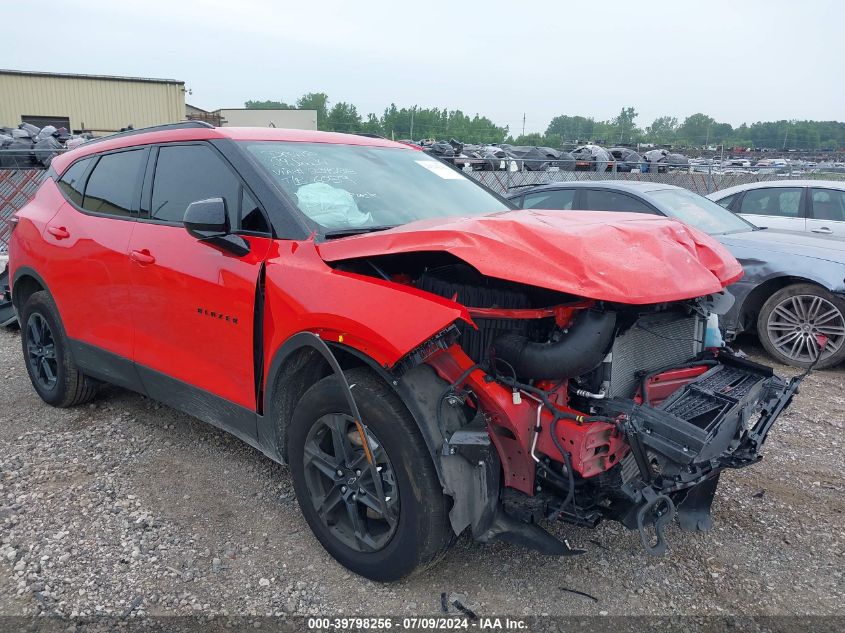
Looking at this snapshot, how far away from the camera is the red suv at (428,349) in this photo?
2371 millimetres

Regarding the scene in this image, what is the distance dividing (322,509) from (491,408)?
3.16ft

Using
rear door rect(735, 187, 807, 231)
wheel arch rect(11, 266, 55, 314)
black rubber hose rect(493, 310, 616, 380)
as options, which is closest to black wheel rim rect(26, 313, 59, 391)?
wheel arch rect(11, 266, 55, 314)

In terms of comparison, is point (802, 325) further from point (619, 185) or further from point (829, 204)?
point (829, 204)

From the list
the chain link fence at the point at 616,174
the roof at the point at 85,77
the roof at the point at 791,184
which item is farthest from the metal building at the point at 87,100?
the roof at the point at 791,184

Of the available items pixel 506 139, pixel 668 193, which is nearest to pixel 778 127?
pixel 506 139

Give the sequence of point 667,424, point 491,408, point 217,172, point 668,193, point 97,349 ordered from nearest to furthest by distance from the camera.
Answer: point 667,424, point 491,408, point 217,172, point 97,349, point 668,193

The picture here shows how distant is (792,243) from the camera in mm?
6152

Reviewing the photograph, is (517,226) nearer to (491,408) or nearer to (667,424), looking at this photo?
(491,408)

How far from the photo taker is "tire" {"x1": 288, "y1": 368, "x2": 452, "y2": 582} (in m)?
2.48

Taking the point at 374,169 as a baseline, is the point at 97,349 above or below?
below

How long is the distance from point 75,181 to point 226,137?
1709 millimetres

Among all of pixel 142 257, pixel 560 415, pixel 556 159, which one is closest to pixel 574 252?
pixel 560 415

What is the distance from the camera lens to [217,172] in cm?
335

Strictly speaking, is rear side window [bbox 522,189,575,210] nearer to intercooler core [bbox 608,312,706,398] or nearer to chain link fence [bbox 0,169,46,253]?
intercooler core [bbox 608,312,706,398]
